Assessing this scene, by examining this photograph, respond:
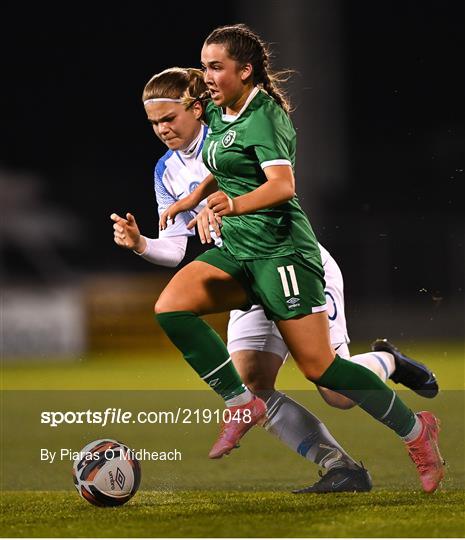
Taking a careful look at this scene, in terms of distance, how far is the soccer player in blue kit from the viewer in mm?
4988

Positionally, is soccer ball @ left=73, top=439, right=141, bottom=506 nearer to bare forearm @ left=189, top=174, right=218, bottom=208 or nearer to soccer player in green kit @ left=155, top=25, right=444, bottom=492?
soccer player in green kit @ left=155, top=25, right=444, bottom=492

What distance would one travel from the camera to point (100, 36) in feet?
72.0

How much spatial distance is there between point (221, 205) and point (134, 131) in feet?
59.4

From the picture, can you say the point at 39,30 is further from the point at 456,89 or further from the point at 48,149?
the point at 456,89

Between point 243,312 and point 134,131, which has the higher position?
point 243,312

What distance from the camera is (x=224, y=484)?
17.7 ft

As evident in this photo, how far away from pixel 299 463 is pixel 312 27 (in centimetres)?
649

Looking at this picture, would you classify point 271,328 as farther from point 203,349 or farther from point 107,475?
point 107,475

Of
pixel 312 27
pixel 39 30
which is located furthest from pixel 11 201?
pixel 312 27

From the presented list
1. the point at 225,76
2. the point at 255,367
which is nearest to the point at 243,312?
the point at 255,367

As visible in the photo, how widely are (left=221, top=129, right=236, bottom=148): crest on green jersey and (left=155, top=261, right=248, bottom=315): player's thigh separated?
1.63 feet

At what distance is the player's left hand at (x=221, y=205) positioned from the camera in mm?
4156

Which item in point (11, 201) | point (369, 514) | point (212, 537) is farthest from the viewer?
point (11, 201)

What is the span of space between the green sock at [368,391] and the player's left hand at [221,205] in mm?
842
